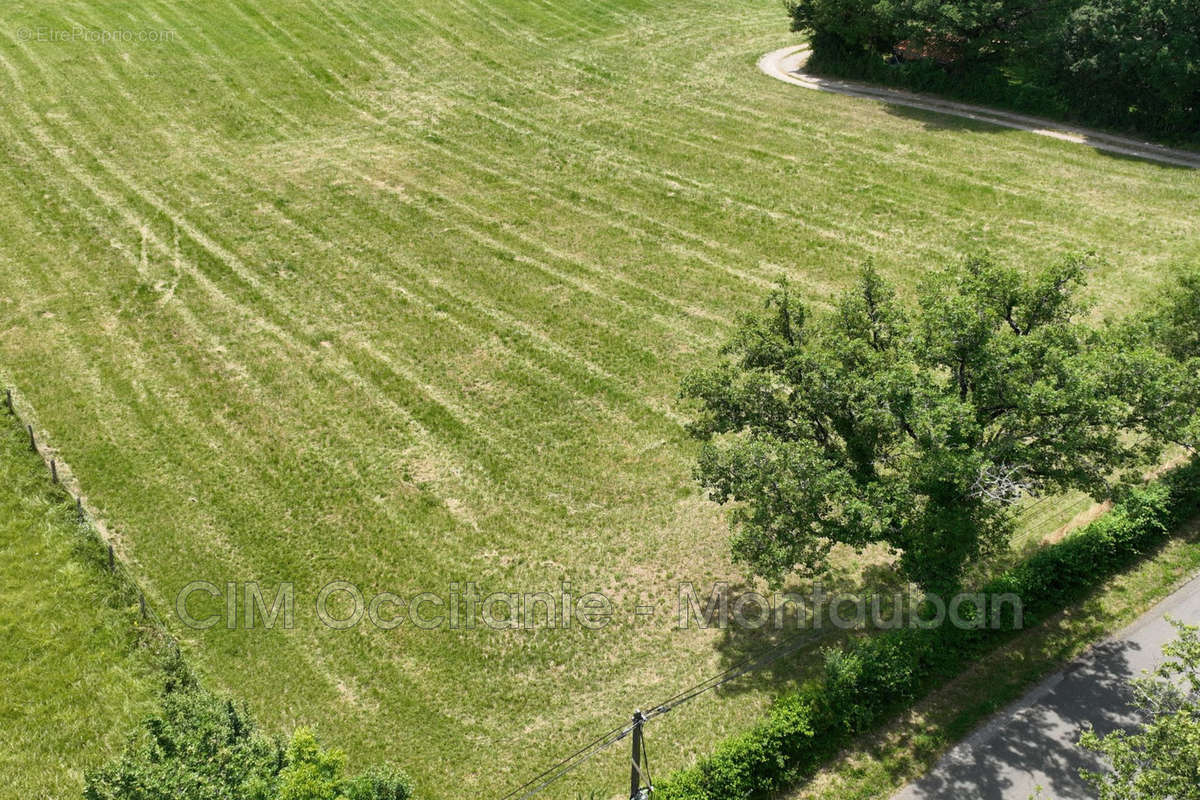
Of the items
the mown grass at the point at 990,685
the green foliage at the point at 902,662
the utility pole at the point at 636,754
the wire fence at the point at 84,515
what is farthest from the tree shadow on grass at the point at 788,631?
the wire fence at the point at 84,515

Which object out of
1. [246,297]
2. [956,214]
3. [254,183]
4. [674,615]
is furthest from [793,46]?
[674,615]

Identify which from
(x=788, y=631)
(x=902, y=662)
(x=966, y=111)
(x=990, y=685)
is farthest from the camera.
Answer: (x=966, y=111)

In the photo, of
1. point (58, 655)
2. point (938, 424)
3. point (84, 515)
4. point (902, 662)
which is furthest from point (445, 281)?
point (902, 662)

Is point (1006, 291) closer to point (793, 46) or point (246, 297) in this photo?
point (246, 297)

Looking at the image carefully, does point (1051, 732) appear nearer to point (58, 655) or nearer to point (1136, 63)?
point (58, 655)

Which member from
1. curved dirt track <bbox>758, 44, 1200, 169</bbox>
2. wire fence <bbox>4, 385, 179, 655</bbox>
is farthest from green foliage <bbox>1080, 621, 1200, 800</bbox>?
curved dirt track <bbox>758, 44, 1200, 169</bbox>

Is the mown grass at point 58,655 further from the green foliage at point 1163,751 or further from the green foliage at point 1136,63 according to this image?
the green foliage at point 1136,63
